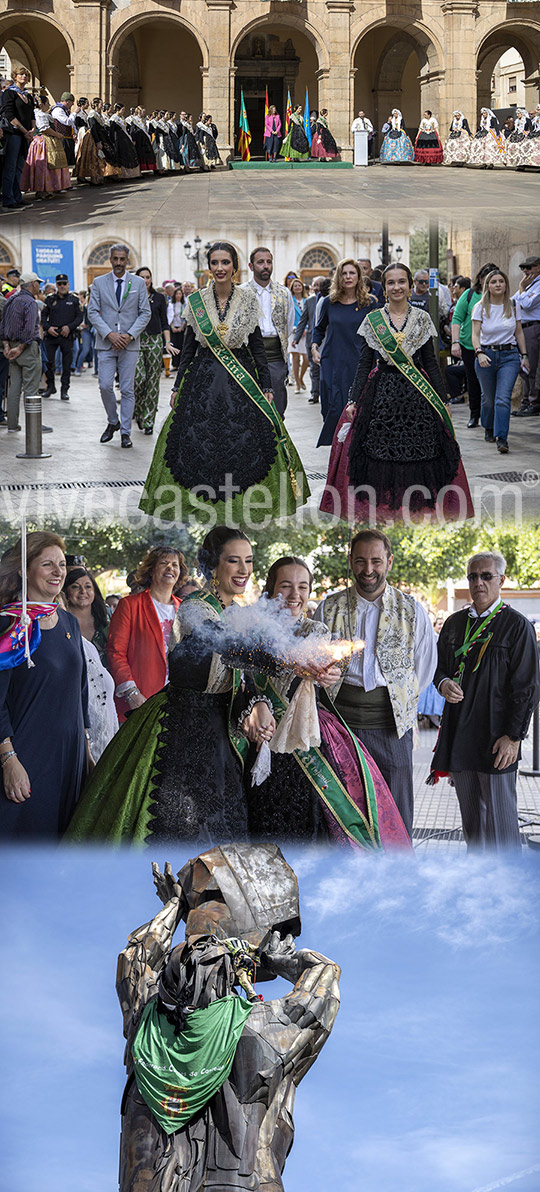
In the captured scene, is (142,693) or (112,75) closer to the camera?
(142,693)

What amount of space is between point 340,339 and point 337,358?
0.08 meters

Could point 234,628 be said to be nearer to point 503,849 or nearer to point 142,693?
point 142,693

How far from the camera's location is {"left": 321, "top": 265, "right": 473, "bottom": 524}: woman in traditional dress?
5.96 m

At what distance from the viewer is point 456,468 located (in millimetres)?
6086

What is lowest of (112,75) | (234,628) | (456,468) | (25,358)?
(234,628)

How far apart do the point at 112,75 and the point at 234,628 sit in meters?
4.50

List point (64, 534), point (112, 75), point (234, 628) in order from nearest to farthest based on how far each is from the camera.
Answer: point (234, 628), point (64, 534), point (112, 75)

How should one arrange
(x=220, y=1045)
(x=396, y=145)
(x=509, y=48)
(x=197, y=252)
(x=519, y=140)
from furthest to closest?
(x=519, y=140)
(x=396, y=145)
(x=509, y=48)
(x=197, y=252)
(x=220, y=1045)

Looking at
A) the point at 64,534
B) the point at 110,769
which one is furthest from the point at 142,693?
the point at 64,534

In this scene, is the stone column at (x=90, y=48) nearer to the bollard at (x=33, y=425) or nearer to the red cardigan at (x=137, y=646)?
the bollard at (x=33, y=425)

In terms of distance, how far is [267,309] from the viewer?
6.32 metres

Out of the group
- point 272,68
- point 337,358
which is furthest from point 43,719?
point 272,68

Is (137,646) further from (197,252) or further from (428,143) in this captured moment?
(428,143)

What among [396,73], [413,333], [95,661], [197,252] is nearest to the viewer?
[95,661]
